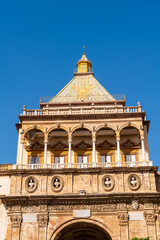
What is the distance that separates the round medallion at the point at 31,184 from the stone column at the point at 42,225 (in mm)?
2246

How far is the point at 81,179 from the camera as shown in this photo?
3284cm

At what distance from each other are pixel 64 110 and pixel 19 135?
4652 mm

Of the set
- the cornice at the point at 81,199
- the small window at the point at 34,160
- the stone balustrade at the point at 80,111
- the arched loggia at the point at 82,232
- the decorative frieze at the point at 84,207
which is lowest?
the arched loggia at the point at 82,232

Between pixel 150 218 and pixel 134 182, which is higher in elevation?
pixel 134 182

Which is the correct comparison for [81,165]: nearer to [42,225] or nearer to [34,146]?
[34,146]

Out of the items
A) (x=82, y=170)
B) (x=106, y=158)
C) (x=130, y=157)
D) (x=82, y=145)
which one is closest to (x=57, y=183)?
(x=82, y=170)

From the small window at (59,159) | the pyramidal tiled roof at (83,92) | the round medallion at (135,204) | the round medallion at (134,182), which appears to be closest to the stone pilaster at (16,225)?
the small window at (59,159)

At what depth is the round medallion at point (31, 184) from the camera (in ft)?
107

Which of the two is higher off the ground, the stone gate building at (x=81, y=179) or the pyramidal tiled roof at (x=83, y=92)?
the pyramidal tiled roof at (x=83, y=92)

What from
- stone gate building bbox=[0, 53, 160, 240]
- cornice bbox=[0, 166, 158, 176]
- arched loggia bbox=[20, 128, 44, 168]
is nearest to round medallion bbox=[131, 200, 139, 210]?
stone gate building bbox=[0, 53, 160, 240]

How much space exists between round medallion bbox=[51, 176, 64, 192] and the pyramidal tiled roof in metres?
11.0

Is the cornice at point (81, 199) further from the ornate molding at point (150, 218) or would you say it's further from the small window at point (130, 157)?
the small window at point (130, 157)

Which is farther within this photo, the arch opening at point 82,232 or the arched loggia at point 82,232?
the arch opening at point 82,232

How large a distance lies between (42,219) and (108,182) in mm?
5916
